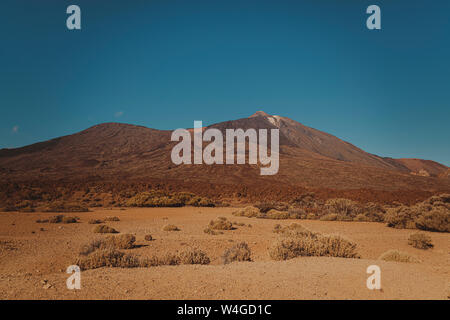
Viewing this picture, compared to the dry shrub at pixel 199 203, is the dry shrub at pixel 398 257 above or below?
above

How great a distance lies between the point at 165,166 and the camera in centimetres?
5912

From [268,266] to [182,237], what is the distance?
539cm

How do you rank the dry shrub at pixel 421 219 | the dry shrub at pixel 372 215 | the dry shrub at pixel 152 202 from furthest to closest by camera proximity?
the dry shrub at pixel 152 202 < the dry shrub at pixel 372 215 < the dry shrub at pixel 421 219

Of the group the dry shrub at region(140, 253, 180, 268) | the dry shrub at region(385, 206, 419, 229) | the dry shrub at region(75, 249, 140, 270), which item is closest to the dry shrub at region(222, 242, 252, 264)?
the dry shrub at region(140, 253, 180, 268)

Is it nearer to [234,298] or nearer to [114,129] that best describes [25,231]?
[234,298]

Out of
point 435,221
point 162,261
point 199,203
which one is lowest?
point 199,203

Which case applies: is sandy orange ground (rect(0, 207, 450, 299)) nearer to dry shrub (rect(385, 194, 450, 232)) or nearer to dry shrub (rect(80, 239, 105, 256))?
dry shrub (rect(80, 239, 105, 256))

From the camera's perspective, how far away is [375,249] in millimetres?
9508

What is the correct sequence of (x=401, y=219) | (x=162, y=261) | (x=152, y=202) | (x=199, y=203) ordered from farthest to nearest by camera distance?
1. (x=199, y=203)
2. (x=152, y=202)
3. (x=401, y=219)
4. (x=162, y=261)

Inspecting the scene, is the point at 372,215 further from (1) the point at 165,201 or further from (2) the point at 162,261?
(1) the point at 165,201

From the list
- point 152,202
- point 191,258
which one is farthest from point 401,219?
point 152,202

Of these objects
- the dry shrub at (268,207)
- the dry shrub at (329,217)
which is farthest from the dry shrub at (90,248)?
the dry shrub at (268,207)

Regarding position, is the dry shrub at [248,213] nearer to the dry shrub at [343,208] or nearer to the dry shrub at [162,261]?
the dry shrub at [343,208]

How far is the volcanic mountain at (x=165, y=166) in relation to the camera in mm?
47219
